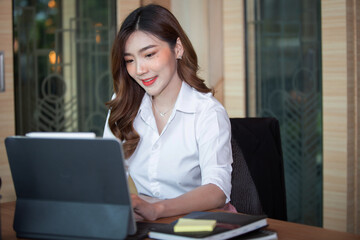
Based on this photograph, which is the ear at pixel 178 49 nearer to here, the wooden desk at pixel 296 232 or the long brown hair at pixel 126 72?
the long brown hair at pixel 126 72

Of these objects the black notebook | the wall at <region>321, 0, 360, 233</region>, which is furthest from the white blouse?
the wall at <region>321, 0, 360, 233</region>

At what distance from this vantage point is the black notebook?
1098mm

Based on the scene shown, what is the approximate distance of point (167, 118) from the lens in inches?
77.9

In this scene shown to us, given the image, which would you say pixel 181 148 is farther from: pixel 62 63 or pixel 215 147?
pixel 62 63

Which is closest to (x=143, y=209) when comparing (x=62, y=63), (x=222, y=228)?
(x=222, y=228)

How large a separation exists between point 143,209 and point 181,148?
539mm

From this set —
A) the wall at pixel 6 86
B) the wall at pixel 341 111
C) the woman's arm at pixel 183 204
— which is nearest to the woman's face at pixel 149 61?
the woman's arm at pixel 183 204

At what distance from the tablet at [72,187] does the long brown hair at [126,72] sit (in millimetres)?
708

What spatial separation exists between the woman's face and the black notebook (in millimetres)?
739

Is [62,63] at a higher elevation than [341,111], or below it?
higher

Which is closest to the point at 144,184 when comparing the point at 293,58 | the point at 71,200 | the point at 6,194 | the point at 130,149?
the point at 130,149

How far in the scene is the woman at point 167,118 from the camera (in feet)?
5.97

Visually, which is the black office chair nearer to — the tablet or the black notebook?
the black notebook

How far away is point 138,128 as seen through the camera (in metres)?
1.98
